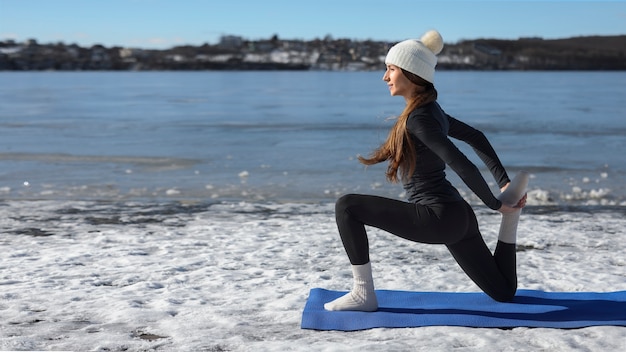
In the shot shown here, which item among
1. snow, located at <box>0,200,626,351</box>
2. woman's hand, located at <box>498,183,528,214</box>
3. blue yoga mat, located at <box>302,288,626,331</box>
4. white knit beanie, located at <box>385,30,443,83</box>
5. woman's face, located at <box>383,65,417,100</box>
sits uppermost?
white knit beanie, located at <box>385,30,443,83</box>

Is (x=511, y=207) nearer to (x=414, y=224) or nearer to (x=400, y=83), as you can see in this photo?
(x=414, y=224)

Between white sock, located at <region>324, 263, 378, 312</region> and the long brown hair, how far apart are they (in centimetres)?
52

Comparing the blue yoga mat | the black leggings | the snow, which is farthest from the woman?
the snow

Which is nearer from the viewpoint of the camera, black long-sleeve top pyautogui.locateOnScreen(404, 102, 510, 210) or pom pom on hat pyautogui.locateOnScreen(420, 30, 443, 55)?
black long-sleeve top pyautogui.locateOnScreen(404, 102, 510, 210)

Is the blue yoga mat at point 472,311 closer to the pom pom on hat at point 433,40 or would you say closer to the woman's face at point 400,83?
the woman's face at point 400,83

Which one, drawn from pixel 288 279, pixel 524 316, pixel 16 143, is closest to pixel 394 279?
pixel 288 279

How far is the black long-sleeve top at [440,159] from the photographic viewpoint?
360cm

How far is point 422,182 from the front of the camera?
12.5 feet

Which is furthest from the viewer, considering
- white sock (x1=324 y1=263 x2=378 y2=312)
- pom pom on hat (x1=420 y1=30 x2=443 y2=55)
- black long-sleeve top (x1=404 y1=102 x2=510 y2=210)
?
white sock (x1=324 y1=263 x2=378 y2=312)

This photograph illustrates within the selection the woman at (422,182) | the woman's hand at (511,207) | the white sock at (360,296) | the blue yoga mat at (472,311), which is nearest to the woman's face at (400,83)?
the woman at (422,182)

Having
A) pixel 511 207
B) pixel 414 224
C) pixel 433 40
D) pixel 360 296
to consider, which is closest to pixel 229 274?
pixel 360 296

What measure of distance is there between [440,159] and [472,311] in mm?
825

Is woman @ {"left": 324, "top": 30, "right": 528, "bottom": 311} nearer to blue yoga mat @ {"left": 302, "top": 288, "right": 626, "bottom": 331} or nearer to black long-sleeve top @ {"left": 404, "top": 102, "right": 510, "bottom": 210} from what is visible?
black long-sleeve top @ {"left": 404, "top": 102, "right": 510, "bottom": 210}

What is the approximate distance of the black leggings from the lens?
149 inches
